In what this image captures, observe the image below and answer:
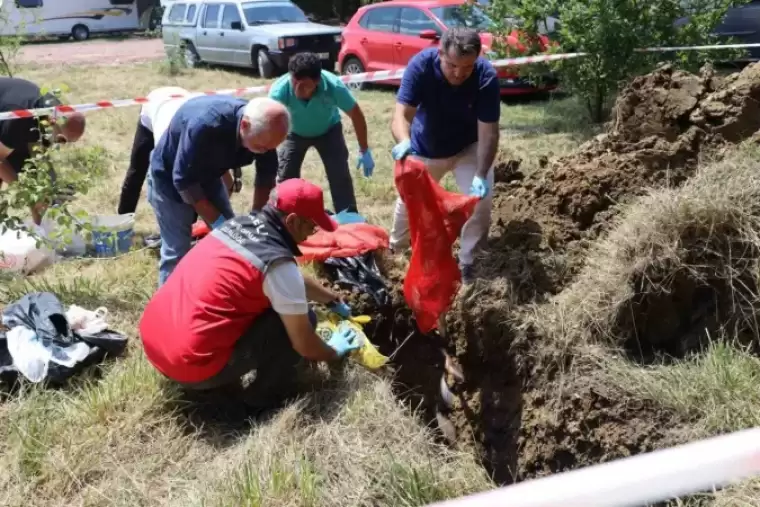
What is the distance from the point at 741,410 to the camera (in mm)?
2957

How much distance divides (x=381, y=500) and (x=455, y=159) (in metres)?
2.32

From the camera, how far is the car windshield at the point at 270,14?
15.3 meters

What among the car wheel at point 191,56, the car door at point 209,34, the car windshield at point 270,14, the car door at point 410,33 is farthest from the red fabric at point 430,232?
the car wheel at point 191,56

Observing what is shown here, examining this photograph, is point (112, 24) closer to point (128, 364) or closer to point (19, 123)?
point (19, 123)

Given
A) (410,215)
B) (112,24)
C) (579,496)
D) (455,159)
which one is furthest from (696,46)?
(112,24)

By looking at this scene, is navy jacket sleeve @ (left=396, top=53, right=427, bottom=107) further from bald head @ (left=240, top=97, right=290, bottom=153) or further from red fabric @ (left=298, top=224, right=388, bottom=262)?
red fabric @ (left=298, top=224, right=388, bottom=262)

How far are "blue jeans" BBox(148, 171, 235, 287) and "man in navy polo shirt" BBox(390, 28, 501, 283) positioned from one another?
113 cm

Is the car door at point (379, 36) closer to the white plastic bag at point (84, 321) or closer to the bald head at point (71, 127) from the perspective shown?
the bald head at point (71, 127)

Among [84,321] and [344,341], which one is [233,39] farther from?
[344,341]

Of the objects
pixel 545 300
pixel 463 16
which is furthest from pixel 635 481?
pixel 463 16

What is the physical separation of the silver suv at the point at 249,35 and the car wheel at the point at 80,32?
11814 millimetres

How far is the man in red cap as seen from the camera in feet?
10.5

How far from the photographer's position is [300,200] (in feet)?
10.5

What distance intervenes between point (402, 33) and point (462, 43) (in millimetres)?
8581
